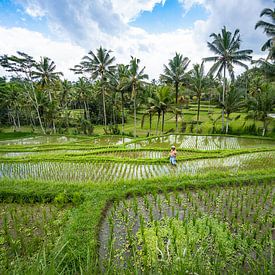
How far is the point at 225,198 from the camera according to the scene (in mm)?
5359

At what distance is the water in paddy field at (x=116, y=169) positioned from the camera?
777 cm

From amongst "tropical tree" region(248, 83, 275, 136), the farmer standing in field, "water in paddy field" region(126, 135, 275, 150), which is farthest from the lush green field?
"tropical tree" region(248, 83, 275, 136)

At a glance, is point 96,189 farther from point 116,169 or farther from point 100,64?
point 100,64

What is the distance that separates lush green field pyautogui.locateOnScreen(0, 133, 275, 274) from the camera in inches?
115

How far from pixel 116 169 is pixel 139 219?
424cm

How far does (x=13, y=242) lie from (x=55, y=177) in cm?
416

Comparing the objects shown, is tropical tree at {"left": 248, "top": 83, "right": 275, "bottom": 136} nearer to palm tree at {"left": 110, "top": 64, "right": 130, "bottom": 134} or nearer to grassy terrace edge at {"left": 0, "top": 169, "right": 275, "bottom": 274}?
palm tree at {"left": 110, "top": 64, "right": 130, "bottom": 134}

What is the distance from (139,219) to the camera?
4.45 meters

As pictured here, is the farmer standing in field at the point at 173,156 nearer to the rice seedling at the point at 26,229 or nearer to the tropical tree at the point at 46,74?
the rice seedling at the point at 26,229

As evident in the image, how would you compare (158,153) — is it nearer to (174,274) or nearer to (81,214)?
(81,214)

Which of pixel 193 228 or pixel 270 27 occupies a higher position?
pixel 270 27

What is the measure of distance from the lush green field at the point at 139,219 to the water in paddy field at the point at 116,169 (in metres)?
0.05

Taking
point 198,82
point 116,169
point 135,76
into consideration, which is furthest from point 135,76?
point 116,169

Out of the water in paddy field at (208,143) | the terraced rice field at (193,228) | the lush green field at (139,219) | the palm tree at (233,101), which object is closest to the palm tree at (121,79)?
the water in paddy field at (208,143)
